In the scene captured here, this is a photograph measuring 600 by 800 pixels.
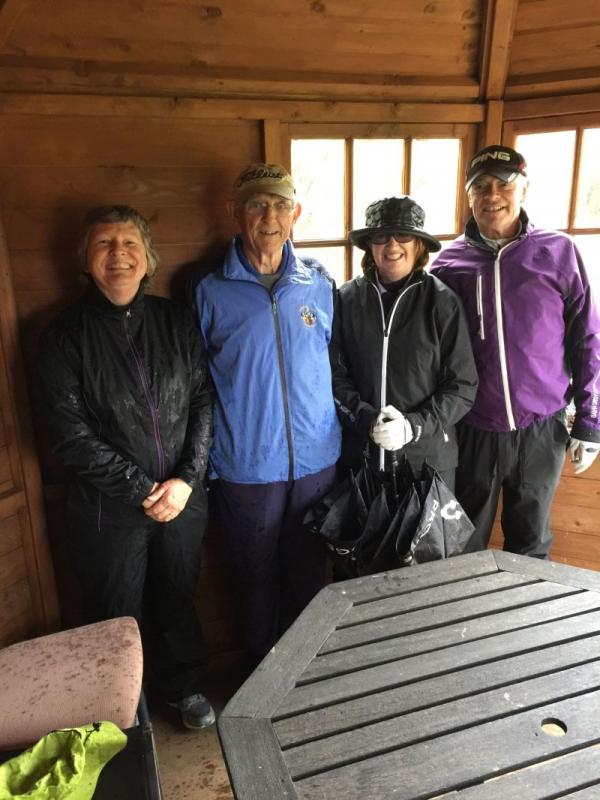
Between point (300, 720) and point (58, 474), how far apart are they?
1.37m

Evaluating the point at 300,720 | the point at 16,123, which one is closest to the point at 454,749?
the point at 300,720

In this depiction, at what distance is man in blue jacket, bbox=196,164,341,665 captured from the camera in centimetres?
189

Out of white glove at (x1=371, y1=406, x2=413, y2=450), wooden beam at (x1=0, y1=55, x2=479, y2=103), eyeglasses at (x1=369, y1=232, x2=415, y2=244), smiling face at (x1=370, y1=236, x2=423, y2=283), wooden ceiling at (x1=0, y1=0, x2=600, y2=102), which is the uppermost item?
wooden ceiling at (x1=0, y1=0, x2=600, y2=102)

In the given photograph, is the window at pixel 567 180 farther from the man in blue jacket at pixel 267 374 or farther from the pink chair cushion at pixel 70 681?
the pink chair cushion at pixel 70 681

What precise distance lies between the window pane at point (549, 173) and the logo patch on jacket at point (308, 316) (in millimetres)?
1127

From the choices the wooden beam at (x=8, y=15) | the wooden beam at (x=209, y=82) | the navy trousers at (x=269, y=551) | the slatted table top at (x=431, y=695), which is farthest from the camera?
the navy trousers at (x=269, y=551)

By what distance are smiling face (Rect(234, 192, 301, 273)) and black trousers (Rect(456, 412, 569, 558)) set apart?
94cm

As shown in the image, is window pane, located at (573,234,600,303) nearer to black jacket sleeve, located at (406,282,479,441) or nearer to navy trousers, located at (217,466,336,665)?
black jacket sleeve, located at (406,282,479,441)

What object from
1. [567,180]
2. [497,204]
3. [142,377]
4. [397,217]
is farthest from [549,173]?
[142,377]

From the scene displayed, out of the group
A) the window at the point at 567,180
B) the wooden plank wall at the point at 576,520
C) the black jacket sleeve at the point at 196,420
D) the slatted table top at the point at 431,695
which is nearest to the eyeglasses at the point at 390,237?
the black jacket sleeve at the point at 196,420

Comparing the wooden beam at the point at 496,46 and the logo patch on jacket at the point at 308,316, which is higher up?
the wooden beam at the point at 496,46

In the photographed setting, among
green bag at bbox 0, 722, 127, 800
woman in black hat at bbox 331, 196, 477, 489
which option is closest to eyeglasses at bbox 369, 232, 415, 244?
woman in black hat at bbox 331, 196, 477, 489

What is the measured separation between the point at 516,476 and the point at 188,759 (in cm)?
153

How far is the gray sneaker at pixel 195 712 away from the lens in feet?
6.86
